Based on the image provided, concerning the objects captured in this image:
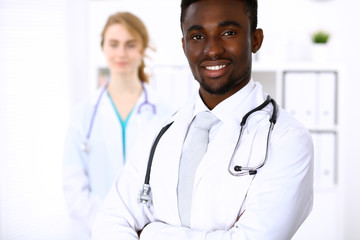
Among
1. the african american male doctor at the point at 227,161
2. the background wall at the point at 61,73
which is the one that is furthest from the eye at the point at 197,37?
the background wall at the point at 61,73

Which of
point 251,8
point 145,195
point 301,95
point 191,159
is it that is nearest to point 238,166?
point 191,159

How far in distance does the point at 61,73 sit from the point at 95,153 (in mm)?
1232

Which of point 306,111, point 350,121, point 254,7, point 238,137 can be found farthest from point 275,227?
point 350,121

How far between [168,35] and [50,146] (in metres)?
1.11

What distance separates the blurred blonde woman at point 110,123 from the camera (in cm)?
211

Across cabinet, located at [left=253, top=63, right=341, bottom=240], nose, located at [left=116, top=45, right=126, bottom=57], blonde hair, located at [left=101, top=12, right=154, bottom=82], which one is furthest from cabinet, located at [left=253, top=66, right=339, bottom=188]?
nose, located at [left=116, top=45, right=126, bottom=57]

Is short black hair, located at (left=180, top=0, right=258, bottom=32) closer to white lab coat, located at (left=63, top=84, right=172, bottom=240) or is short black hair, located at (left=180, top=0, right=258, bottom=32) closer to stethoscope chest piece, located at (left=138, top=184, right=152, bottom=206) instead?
stethoscope chest piece, located at (left=138, top=184, right=152, bottom=206)

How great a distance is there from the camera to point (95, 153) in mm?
2158

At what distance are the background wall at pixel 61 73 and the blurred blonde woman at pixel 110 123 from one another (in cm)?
38

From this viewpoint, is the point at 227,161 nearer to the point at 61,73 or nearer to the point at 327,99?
the point at 327,99

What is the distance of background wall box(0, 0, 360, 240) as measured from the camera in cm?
272

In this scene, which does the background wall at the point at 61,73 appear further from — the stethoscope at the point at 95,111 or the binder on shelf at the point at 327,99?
the stethoscope at the point at 95,111

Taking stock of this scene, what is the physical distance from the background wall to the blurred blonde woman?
377 mm

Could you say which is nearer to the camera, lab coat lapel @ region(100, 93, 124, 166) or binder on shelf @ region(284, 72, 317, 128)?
lab coat lapel @ region(100, 93, 124, 166)
